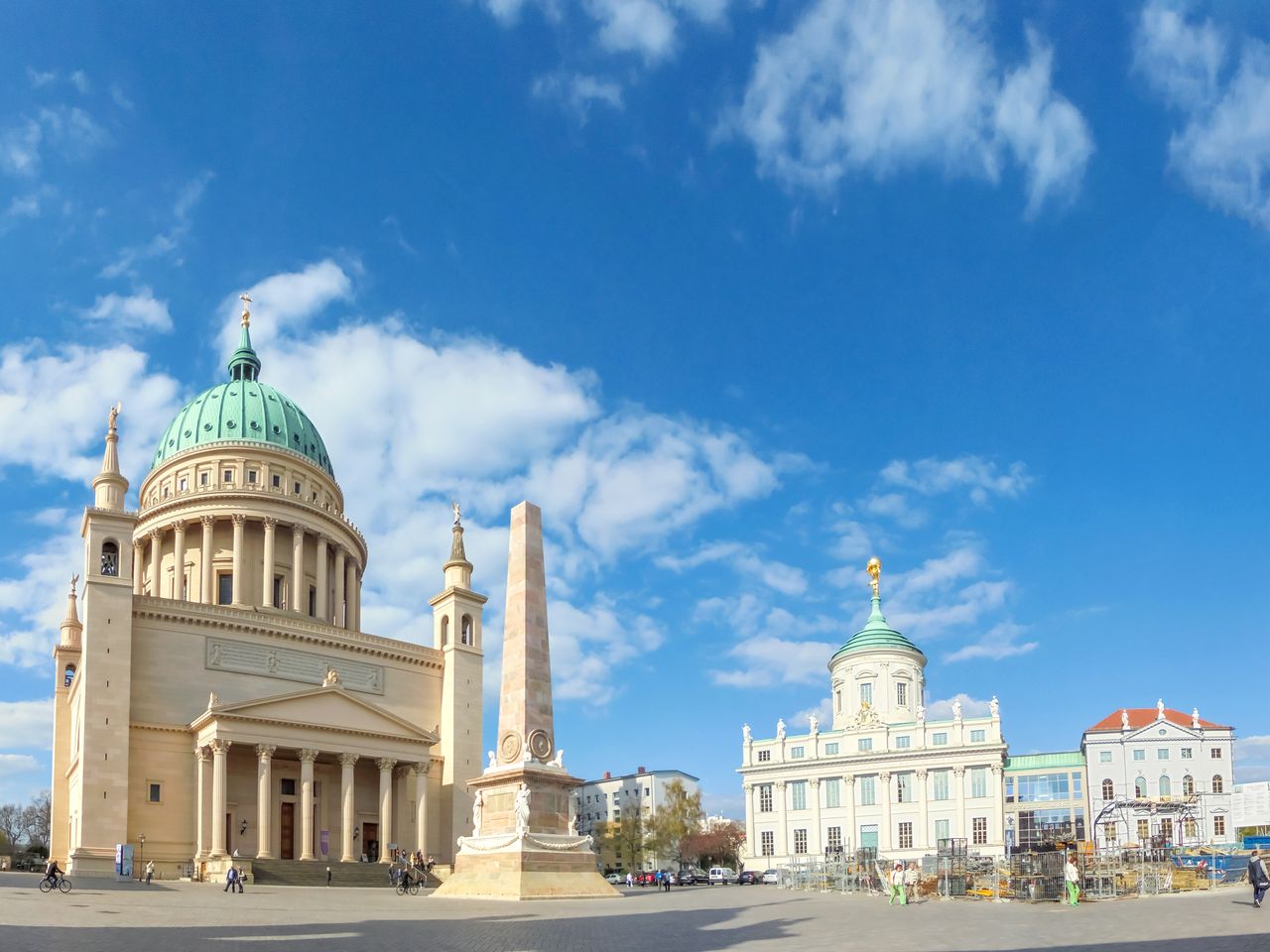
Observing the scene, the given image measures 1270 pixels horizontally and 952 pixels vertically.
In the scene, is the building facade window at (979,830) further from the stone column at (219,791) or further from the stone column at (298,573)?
the stone column at (219,791)

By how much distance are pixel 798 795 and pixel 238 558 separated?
4992 centimetres

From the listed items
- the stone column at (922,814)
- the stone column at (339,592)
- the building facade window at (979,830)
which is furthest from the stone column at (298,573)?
the building facade window at (979,830)

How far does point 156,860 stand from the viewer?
56.9m

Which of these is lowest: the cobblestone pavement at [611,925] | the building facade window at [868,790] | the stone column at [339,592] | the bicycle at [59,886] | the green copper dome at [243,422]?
the building facade window at [868,790]

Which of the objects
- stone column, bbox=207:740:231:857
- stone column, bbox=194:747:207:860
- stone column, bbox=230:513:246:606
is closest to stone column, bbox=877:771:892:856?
stone column, bbox=230:513:246:606

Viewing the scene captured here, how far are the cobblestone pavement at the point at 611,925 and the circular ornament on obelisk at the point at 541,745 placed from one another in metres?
4.50

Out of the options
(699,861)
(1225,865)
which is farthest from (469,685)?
(699,861)

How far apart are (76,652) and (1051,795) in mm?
76325

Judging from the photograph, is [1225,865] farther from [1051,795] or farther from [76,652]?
[76,652]

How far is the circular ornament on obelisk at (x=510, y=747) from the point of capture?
35.5 m

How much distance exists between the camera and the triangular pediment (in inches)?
2308

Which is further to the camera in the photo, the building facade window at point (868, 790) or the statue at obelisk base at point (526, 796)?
the building facade window at point (868, 790)

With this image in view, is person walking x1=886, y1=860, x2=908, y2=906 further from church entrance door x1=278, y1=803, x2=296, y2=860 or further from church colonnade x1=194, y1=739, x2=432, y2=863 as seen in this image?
church entrance door x1=278, y1=803, x2=296, y2=860

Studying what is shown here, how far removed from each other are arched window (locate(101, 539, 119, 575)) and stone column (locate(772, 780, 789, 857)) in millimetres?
58568
